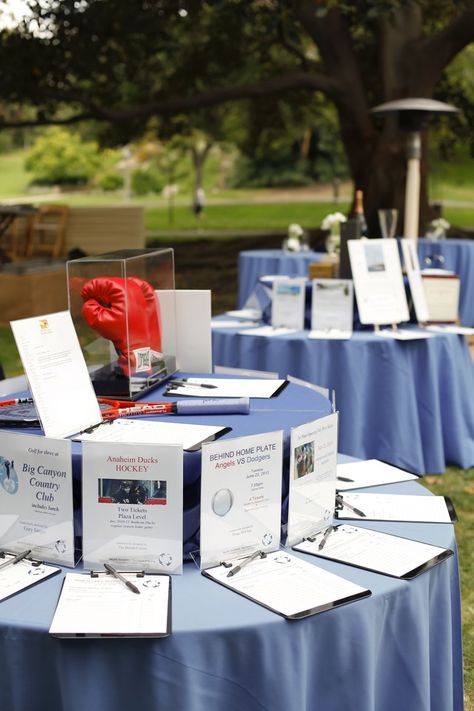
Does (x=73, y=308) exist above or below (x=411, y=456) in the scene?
above

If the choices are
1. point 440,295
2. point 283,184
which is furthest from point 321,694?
point 283,184

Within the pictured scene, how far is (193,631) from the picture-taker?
1.79m

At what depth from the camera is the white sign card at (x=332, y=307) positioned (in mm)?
4660

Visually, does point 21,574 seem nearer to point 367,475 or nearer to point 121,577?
point 121,577

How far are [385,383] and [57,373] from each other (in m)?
2.56

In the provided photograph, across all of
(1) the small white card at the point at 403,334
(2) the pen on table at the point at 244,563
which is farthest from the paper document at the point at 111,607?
(1) the small white card at the point at 403,334

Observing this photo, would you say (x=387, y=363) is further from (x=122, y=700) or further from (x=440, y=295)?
(x=122, y=700)

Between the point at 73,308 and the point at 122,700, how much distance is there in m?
1.14

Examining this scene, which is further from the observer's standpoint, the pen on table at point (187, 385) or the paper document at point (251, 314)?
the paper document at point (251, 314)

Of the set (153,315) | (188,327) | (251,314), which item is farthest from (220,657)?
(251,314)

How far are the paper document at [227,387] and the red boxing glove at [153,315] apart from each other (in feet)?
0.40

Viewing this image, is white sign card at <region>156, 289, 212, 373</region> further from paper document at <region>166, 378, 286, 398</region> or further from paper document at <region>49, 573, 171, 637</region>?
paper document at <region>49, 573, 171, 637</region>

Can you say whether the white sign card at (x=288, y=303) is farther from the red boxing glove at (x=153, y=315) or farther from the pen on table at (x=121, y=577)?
the pen on table at (x=121, y=577)

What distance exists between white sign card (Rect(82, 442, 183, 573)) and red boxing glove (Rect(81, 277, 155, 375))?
24.8 inches
